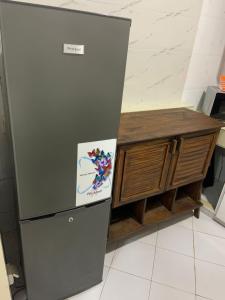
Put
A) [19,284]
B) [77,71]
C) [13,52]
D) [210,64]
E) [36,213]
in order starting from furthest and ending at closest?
[210,64] < [19,284] < [36,213] < [77,71] < [13,52]

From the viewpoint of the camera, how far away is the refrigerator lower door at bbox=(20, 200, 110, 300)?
1.21 meters

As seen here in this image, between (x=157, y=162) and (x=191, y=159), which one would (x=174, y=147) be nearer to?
(x=157, y=162)

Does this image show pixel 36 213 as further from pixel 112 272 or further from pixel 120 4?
pixel 120 4

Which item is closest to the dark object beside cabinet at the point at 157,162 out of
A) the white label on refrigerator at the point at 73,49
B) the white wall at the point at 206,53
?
the white wall at the point at 206,53

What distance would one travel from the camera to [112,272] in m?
1.71

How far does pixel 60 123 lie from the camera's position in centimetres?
100

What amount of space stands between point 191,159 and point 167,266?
80 cm

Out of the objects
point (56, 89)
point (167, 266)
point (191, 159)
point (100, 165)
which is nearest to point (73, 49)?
point (56, 89)

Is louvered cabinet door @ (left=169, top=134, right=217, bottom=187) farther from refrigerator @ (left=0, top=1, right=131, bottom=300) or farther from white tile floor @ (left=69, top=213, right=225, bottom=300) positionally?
refrigerator @ (left=0, top=1, right=131, bottom=300)

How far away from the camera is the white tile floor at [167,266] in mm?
1604

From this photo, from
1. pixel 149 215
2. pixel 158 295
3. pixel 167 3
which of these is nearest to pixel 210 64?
pixel 167 3

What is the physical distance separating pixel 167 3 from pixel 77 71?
1199mm

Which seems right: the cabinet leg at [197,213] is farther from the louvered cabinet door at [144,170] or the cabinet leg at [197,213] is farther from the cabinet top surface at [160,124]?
the cabinet top surface at [160,124]

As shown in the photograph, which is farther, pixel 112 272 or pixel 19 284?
pixel 112 272
